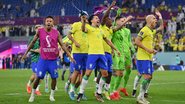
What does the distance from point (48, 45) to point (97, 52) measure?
1.43 m

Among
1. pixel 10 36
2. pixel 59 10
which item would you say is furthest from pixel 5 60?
pixel 59 10

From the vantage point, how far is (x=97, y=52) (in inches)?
632

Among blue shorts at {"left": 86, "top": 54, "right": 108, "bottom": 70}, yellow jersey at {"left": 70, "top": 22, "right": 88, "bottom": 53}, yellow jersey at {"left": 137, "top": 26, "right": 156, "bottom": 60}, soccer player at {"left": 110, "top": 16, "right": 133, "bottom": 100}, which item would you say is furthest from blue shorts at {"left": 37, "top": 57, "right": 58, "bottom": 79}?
yellow jersey at {"left": 137, "top": 26, "right": 156, "bottom": 60}

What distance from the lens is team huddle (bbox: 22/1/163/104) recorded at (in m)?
15.7

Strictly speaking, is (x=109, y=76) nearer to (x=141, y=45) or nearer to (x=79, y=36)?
(x=79, y=36)

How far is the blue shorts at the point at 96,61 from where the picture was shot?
16.0 meters

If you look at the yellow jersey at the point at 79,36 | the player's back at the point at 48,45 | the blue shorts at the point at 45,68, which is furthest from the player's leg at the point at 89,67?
the yellow jersey at the point at 79,36

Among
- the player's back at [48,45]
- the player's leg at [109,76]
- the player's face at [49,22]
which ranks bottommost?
the player's leg at [109,76]

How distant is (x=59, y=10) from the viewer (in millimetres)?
53531

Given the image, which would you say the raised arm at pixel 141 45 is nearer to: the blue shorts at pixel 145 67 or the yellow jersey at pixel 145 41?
the yellow jersey at pixel 145 41

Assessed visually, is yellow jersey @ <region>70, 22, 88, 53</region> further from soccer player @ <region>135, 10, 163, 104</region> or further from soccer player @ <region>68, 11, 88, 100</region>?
soccer player @ <region>135, 10, 163, 104</region>

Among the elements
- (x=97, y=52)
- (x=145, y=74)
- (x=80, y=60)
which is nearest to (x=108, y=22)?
(x=80, y=60)

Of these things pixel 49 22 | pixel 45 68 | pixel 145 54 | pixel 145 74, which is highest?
pixel 49 22

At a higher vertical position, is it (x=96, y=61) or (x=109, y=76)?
(x=96, y=61)
